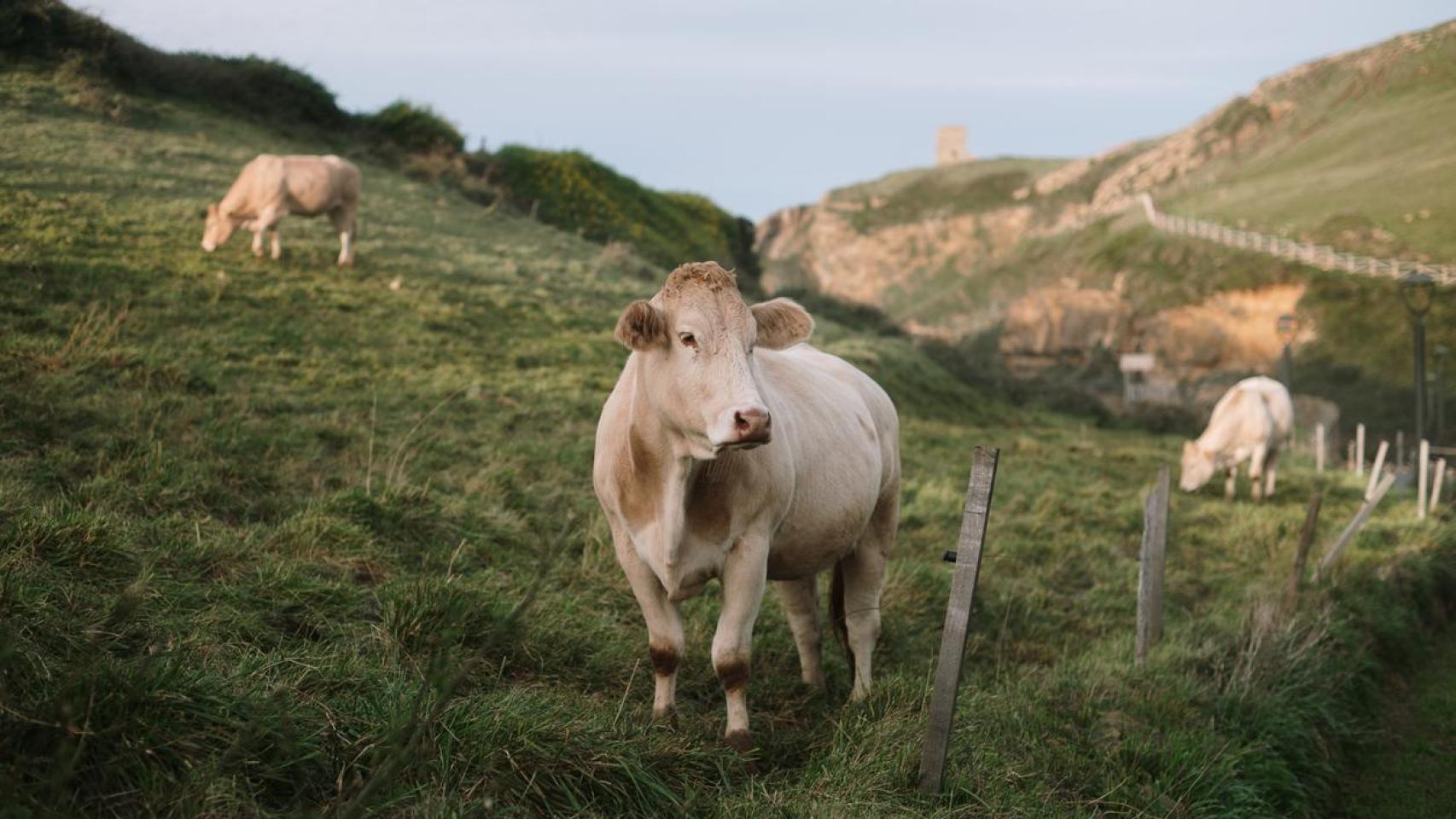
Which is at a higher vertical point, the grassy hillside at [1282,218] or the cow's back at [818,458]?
the grassy hillside at [1282,218]

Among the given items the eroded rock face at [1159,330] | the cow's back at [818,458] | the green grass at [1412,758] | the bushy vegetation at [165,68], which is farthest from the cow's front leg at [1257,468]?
the eroded rock face at [1159,330]

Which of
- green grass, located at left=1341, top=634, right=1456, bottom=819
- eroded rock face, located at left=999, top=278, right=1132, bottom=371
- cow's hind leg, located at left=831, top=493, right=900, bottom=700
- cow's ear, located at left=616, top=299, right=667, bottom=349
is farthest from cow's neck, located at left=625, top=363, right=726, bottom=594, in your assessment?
eroded rock face, located at left=999, top=278, right=1132, bottom=371

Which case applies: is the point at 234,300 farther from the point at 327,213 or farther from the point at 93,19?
the point at 93,19

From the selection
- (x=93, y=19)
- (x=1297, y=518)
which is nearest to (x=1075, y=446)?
(x=1297, y=518)

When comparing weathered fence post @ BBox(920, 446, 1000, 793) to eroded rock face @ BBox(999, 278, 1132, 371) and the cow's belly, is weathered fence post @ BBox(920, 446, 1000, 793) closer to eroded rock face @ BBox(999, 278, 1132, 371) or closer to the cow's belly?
the cow's belly

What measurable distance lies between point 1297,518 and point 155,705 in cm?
1449

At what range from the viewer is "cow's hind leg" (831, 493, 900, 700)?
6402 mm

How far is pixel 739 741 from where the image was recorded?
507 cm

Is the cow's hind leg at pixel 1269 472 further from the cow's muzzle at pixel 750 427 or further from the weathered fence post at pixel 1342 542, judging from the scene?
the cow's muzzle at pixel 750 427

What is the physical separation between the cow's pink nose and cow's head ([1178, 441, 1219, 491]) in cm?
1580

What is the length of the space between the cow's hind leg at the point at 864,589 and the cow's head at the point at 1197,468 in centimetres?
1308

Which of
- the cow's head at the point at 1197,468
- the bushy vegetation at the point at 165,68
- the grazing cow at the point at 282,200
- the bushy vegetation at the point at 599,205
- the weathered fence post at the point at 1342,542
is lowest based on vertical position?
the cow's head at the point at 1197,468

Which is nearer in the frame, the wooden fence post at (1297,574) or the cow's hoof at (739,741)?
the cow's hoof at (739,741)

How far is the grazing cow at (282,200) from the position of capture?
53.7 ft
